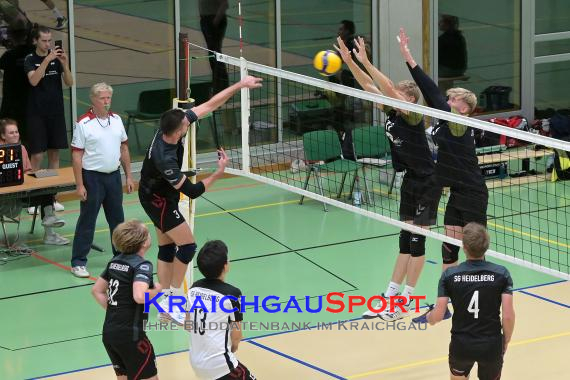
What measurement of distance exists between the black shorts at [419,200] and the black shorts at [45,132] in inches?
258

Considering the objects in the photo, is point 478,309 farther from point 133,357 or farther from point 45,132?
point 45,132

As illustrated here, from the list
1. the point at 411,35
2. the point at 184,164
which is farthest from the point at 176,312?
the point at 411,35

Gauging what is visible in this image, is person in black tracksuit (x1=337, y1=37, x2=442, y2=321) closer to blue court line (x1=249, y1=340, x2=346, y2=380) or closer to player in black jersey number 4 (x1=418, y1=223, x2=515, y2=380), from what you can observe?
blue court line (x1=249, y1=340, x2=346, y2=380)

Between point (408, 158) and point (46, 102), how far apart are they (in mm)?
6758

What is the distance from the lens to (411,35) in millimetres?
18656

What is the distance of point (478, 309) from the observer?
8.47m

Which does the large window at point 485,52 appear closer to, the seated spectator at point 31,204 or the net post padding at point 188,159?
the seated spectator at point 31,204

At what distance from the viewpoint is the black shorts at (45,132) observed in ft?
52.9

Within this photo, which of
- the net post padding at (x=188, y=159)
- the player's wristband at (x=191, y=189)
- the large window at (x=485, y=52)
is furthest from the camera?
the large window at (x=485, y=52)

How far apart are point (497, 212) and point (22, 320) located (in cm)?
720

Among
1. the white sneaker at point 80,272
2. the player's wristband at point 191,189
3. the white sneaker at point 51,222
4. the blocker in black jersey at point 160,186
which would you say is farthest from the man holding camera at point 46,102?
the player's wristband at point 191,189

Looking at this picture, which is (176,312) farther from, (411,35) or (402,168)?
(411,35)

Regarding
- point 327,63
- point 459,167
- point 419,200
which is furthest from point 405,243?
point 327,63

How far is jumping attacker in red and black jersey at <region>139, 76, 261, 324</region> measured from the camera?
10672 mm
